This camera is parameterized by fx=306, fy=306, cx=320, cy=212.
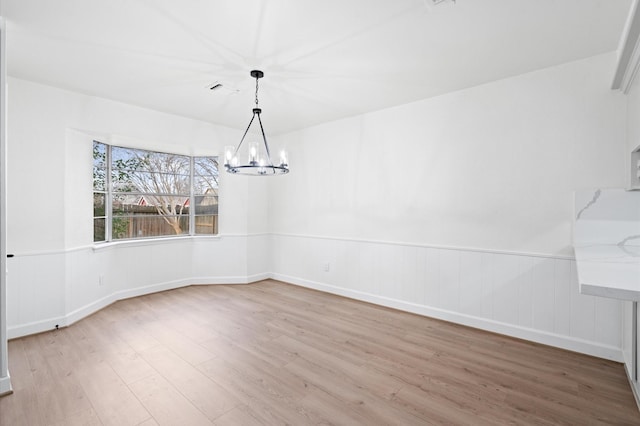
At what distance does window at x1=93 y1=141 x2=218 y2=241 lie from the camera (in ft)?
14.2

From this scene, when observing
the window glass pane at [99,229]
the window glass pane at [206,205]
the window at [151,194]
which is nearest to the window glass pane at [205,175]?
the window at [151,194]

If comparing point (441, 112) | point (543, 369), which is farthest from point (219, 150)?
point (543, 369)

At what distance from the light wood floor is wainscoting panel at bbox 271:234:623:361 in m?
0.17

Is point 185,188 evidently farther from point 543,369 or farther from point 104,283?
point 543,369

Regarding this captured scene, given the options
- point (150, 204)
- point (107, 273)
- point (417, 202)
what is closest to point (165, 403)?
point (107, 273)

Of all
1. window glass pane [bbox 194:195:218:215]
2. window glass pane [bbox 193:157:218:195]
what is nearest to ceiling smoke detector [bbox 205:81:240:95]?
window glass pane [bbox 193:157:218:195]

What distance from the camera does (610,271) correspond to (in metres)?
1.68

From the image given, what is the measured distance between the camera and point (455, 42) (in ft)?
8.36

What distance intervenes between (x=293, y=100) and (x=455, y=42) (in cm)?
199

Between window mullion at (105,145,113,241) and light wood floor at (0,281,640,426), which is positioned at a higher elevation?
window mullion at (105,145,113,241)

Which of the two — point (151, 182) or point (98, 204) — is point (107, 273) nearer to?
point (98, 204)

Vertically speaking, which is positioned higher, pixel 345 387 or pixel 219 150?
pixel 219 150

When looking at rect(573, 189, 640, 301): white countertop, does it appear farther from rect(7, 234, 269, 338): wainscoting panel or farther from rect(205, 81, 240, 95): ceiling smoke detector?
rect(7, 234, 269, 338): wainscoting panel

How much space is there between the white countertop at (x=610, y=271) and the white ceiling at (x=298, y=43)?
1.70 m
